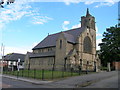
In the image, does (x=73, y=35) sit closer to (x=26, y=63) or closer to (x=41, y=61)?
(x=41, y=61)

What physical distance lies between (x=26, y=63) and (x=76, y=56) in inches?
814

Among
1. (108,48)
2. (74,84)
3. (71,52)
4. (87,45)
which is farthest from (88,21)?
(74,84)

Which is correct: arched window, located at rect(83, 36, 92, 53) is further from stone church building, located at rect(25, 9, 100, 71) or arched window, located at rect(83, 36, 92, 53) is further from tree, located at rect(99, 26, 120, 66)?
tree, located at rect(99, 26, 120, 66)

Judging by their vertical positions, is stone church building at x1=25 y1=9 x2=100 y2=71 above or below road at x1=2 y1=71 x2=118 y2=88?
above

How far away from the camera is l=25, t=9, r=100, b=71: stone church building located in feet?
147

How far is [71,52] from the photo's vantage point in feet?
148

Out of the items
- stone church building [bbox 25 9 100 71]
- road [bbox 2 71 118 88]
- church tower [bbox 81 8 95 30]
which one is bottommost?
road [bbox 2 71 118 88]

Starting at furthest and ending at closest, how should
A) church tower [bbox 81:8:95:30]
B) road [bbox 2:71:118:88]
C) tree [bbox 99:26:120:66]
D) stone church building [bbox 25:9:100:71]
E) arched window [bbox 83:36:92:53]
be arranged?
church tower [bbox 81:8:95:30]
tree [bbox 99:26:120:66]
arched window [bbox 83:36:92:53]
stone church building [bbox 25:9:100:71]
road [bbox 2:71:118:88]

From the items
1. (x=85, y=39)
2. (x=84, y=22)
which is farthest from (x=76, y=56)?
(x=84, y=22)

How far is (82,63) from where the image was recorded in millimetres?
46906

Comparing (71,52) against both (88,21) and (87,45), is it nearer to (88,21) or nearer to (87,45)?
(87,45)

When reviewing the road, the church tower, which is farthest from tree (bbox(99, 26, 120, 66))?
the road

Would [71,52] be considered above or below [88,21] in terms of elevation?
below

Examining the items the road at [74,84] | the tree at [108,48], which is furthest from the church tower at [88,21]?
the road at [74,84]
